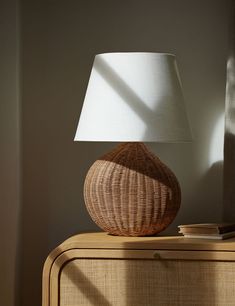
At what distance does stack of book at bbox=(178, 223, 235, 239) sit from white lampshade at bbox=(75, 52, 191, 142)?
30cm

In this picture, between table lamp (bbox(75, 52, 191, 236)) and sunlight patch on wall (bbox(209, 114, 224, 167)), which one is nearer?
table lamp (bbox(75, 52, 191, 236))

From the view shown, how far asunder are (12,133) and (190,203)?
0.75 m

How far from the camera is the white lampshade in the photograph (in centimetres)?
254

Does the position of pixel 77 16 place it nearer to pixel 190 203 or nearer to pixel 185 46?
pixel 185 46

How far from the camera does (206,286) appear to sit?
2479mm

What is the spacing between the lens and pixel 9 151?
2.97 meters

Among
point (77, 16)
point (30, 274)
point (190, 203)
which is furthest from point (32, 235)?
point (77, 16)

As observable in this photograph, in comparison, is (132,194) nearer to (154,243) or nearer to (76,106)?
(154,243)

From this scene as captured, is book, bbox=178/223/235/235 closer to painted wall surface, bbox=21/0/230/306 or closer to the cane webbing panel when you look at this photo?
the cane webbing panel

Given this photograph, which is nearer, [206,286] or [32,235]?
[206,286]

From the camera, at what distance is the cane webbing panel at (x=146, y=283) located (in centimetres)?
247

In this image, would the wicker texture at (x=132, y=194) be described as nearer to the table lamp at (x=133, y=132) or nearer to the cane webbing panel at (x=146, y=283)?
the table lamp at (x=133, y=132)

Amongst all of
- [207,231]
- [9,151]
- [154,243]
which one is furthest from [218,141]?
[9,151]

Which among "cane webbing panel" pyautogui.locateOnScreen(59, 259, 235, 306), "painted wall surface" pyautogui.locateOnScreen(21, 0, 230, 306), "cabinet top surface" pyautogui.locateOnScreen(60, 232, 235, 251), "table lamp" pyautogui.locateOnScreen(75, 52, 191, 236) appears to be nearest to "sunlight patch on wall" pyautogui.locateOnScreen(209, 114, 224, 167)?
"painted wall surface" pyautogui.locateOnScreen(21, 0, 230, 306)
